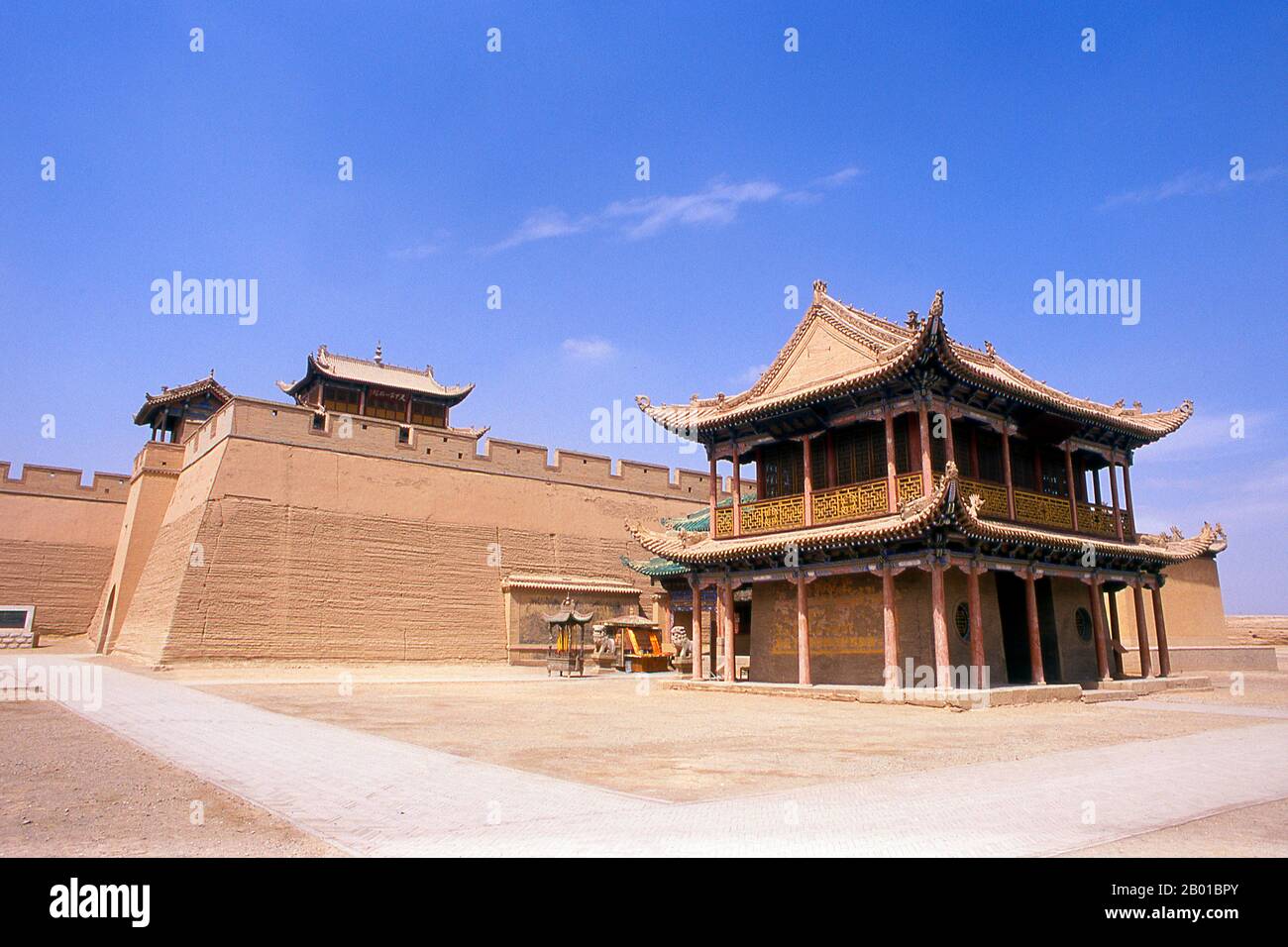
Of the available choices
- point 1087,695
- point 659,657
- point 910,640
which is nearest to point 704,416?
point 910,640

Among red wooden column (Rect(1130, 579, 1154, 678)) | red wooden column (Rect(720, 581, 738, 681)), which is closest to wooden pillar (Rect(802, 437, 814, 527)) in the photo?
red wooden column (Rect(720, 581, 738, 681))

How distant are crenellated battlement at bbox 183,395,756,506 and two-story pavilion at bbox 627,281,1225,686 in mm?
11467

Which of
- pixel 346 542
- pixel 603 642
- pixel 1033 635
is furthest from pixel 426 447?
pixel 1033 635

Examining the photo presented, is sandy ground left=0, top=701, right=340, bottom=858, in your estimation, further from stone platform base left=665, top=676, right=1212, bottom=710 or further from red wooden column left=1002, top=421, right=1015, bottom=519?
red wooden column left=1002, top=421, right=1015, bottom=519

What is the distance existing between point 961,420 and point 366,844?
628 inches

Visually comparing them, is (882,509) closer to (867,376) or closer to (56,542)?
(867,376)

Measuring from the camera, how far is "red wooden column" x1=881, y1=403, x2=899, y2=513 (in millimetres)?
16547

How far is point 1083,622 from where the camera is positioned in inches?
785

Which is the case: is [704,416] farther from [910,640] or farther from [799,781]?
[799,781]

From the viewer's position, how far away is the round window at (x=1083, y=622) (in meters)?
19.8

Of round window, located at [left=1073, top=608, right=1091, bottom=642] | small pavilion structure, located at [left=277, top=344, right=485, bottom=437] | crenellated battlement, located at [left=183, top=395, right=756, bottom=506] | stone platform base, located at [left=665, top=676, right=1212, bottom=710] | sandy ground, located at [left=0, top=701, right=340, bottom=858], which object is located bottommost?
stone platform base, located at [left=665, top=676, right=1212, bottom=710]

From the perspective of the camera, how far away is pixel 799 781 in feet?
23.9

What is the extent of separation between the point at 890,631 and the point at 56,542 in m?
34.8

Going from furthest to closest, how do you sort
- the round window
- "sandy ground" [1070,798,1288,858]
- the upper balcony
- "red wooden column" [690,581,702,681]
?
"red wooden column" [690,581,702,681]
the round window
the upper balcony
"sandy ground" [1070,798,1288,858]
